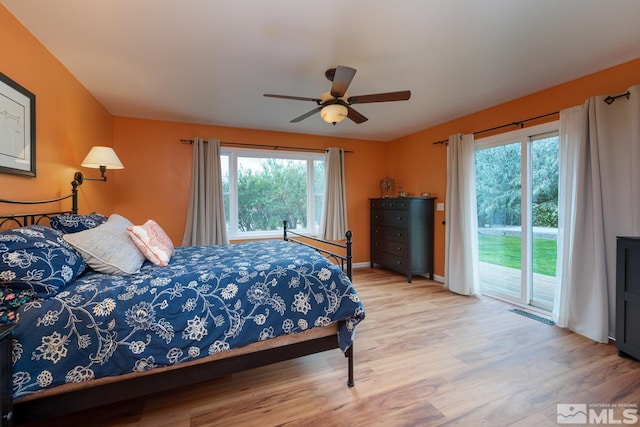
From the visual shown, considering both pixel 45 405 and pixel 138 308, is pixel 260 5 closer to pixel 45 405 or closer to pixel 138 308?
pixel 138 308

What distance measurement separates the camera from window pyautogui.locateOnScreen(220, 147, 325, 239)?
14.4ft

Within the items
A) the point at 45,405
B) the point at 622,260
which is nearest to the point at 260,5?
the point at 45,405

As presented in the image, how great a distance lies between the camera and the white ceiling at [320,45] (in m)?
1.76

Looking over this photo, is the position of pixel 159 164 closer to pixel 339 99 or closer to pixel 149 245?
pixel 149 245

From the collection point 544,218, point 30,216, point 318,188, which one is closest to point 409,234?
point 544,218

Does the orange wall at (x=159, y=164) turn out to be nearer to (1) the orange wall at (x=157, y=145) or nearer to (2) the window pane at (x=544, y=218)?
(1) the orange wall at (x=157, y=145)

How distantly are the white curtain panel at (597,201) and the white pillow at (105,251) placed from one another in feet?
12.3

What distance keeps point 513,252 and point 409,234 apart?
1.34m

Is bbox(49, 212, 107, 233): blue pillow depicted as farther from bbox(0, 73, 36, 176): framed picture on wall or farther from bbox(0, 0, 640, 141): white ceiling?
bbox(0, 0, 640, 141): white ceiling

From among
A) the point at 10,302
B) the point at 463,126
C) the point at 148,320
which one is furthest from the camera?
the point at 463,126

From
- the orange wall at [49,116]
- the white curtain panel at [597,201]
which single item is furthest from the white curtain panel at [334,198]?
the orange wall at [49,116]

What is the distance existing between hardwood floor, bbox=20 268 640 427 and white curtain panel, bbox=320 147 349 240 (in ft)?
7.57

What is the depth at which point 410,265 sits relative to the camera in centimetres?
429

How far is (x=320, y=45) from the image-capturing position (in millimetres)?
2146
